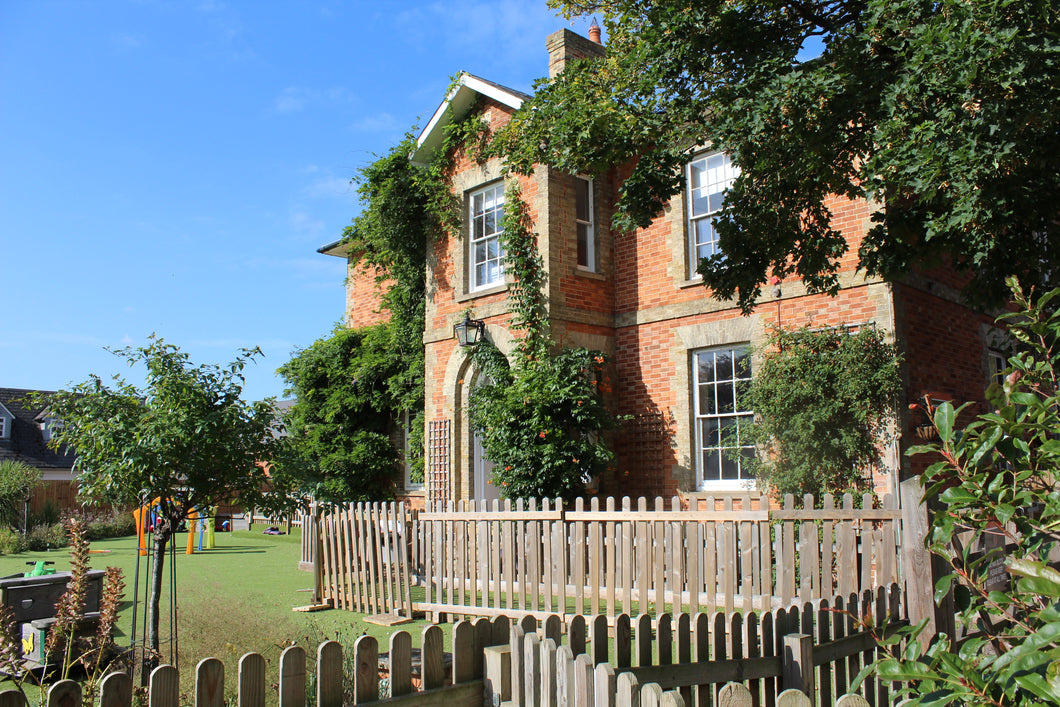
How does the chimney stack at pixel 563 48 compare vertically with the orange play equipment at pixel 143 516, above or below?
above

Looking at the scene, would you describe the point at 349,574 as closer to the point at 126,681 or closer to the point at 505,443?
the point at 505,443

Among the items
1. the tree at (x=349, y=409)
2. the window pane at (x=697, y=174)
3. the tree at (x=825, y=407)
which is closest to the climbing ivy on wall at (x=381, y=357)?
the tree at (x=349, y=409)

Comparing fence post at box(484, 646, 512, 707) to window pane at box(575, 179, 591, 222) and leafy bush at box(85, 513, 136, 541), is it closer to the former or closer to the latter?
window pane at box(575, 179, 591, 222)

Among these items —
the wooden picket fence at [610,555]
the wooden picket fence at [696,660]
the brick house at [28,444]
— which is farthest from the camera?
the brick house at [28,444]

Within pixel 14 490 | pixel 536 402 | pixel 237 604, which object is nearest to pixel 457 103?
pixel 536 402

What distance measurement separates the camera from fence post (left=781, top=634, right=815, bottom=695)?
3.66 meters

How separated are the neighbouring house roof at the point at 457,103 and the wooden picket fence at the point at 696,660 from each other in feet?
37.0

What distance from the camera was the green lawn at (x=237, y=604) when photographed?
281 inches

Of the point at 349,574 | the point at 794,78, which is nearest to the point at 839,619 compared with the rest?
the point at 794,78

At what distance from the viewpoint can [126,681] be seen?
8.06 feet

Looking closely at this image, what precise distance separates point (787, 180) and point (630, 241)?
5.74 m

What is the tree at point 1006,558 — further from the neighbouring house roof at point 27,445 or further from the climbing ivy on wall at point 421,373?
the neighbouring house roof at point 27,445

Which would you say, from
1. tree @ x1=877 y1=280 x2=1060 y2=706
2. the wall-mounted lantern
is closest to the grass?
the wall-mounted lantern

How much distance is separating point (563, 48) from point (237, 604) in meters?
10.1
